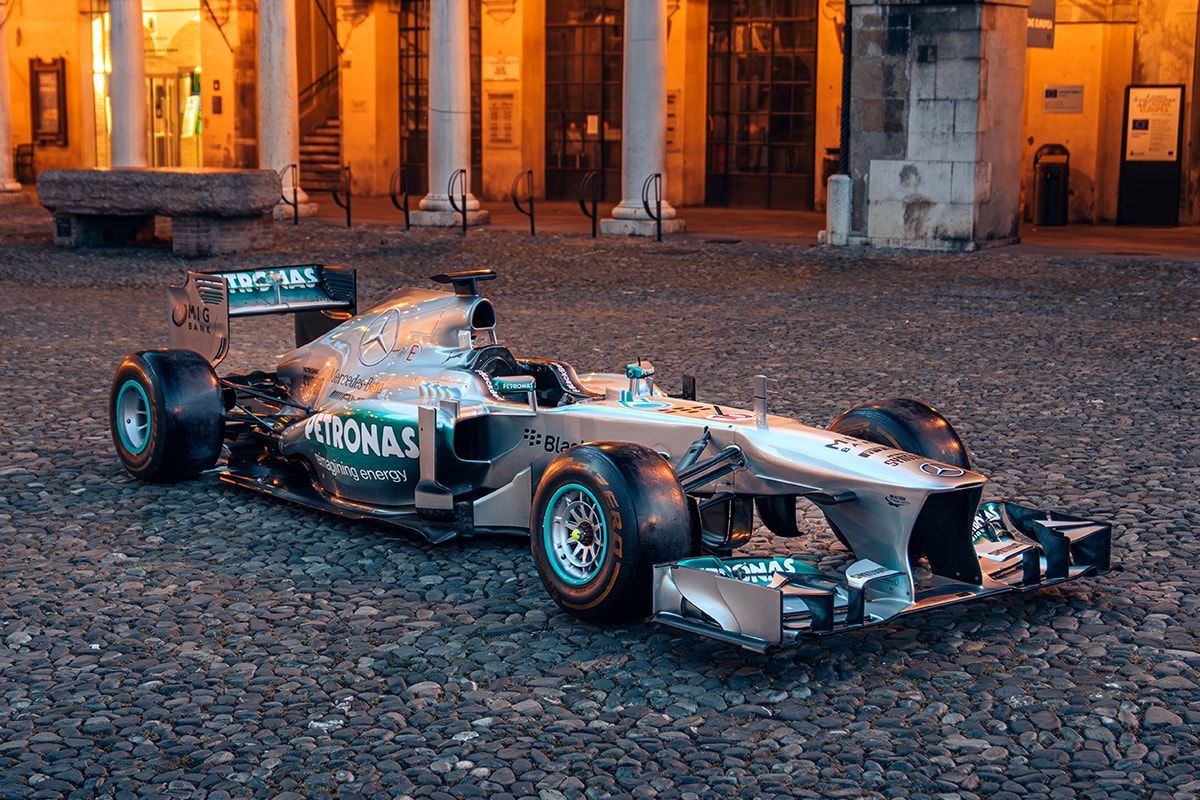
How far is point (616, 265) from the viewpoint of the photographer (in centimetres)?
1859

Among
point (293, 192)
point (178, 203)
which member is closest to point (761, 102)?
point (293, 192)

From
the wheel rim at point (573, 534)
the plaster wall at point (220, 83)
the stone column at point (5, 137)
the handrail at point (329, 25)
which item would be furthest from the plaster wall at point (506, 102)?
the wheel rim at point (573, 534)

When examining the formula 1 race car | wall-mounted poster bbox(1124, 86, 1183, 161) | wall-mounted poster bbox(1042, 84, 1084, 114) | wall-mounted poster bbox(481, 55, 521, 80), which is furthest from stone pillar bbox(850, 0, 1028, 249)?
the formula 1 race car

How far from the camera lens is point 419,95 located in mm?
30016

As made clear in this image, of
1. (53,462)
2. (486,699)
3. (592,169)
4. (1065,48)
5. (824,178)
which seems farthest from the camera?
(592,169)

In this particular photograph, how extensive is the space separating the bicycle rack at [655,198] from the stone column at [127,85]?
8.73 m

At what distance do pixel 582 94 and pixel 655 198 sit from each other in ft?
22.4

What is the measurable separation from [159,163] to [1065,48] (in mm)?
17659

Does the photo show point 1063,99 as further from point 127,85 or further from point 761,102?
point 127,85

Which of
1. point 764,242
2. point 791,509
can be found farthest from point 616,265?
point 791,509

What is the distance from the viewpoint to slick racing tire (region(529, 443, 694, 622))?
17.9 ft

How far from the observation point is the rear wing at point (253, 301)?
8.31 metres

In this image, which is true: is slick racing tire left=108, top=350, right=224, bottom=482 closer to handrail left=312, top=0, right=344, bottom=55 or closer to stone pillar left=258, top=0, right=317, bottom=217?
stone pillar left=258, top=0, right=317, bottom=217

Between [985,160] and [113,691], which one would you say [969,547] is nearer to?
[113,691]
